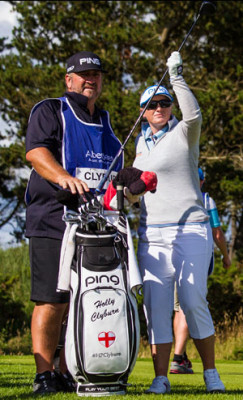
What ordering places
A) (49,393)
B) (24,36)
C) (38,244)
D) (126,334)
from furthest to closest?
(24,36) → (38,244) → (49,393) → (126,334)

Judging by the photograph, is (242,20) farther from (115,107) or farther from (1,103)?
(1,103)

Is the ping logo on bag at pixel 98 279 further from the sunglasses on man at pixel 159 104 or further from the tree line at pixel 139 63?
the tree line at pixel 139 63

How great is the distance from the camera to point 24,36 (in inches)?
938

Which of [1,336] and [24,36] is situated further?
[24,36]

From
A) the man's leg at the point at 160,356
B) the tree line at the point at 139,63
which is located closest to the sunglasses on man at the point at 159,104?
the man's leg at the point at 160,356

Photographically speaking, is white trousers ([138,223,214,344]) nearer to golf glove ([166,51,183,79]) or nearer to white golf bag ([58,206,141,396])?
white golf bag ([58,206,141,396])

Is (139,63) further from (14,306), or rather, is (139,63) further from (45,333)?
(45,333)

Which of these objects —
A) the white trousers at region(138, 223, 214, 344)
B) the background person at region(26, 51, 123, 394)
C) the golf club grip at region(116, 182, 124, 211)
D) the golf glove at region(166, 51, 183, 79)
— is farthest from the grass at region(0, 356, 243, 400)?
→ the golf glove at region(166, 51, 183, 79)

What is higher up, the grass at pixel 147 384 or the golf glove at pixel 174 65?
the golf glove at pixel 174 65

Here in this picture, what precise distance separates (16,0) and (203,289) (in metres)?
21.1

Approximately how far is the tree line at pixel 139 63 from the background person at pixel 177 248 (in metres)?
13.7

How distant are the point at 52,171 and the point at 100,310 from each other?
961 millimetres

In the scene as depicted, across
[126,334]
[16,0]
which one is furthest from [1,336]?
[16,0]

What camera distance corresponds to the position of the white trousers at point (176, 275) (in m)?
5.02
